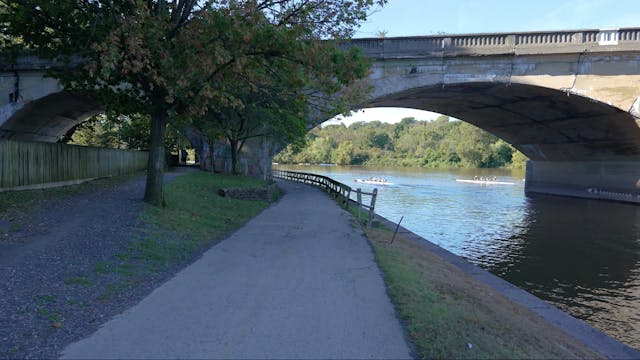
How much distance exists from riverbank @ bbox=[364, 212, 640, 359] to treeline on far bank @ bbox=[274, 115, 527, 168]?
95.7 meters

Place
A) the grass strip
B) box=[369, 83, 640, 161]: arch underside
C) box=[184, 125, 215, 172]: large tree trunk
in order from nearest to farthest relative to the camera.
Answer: the grass strip
box=[369, 83, 640, 161]: arch underside
box=[184, 125, 215, 172]: large tree trunk

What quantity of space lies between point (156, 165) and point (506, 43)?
21.3m

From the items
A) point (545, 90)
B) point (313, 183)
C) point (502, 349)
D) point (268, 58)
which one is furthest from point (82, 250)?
point (313, 183)

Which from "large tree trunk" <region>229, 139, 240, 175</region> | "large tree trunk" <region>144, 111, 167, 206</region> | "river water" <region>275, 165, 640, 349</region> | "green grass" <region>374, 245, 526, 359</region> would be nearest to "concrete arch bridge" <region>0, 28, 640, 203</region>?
"river water" <region>275, 165, 640, 349</region>

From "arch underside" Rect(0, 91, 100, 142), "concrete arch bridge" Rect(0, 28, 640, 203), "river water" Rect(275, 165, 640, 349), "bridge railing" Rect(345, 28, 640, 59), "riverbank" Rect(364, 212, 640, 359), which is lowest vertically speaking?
"river water" Rect(275, 165, 640, 349)

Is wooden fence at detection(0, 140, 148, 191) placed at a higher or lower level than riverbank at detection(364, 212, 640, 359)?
higher

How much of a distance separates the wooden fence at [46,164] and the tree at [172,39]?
3.03 m

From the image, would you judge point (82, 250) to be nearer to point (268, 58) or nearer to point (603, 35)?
point (268, 58)

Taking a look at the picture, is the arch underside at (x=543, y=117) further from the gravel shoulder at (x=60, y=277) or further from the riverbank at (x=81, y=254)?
the gravel shoulder at (x=60, y=277)

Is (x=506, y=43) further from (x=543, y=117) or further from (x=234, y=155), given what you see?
(x=234, y=155)

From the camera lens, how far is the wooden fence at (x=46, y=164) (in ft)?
42.9

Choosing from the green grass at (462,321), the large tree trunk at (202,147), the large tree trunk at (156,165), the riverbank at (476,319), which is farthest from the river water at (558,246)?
the large tree trunk at (202,147)

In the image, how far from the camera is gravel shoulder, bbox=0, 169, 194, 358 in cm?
464

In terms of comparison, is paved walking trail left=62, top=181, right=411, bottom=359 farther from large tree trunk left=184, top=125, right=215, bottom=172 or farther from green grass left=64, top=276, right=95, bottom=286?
large tree trunk left=184, top=125, right=215, bottom=172
